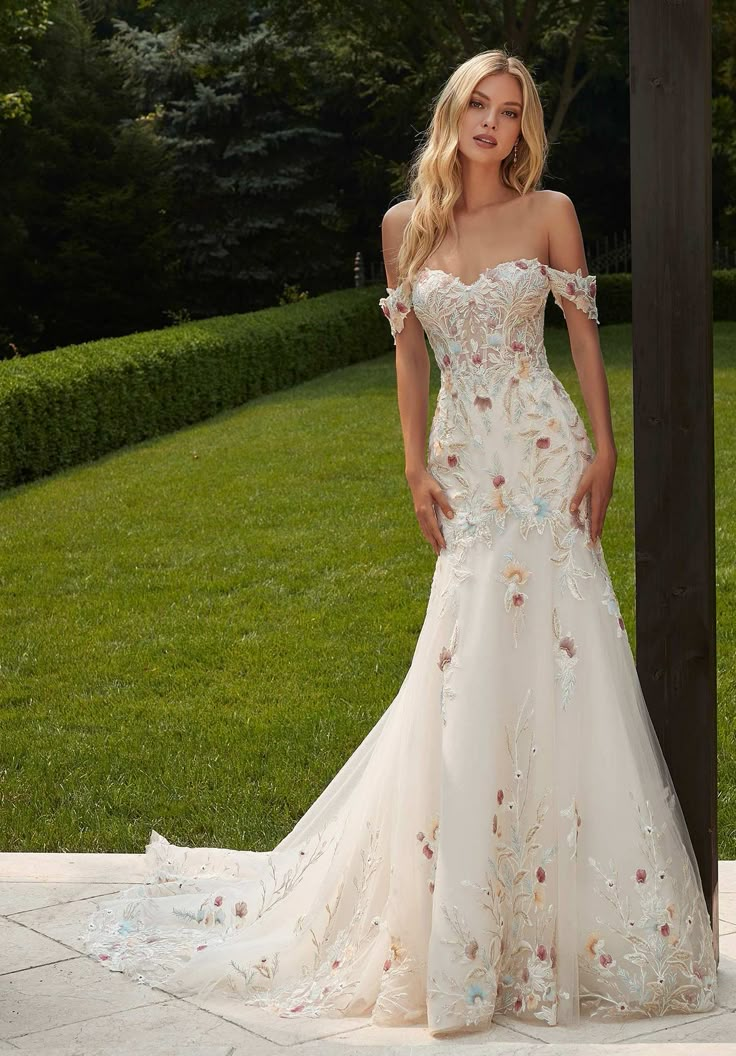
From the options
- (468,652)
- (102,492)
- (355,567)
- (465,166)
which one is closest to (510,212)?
(465,166)

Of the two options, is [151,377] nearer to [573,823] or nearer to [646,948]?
[573,823]

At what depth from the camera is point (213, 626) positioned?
7859mm

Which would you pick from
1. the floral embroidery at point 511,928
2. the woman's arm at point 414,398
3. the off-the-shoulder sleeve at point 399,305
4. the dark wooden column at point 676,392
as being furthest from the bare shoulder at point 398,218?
the floral embroidery at point 511,928

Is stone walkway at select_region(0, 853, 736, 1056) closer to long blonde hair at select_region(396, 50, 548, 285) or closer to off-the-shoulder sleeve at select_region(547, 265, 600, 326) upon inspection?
off-the-shoulder sleeve at select_region(547, 265, 600, 326)

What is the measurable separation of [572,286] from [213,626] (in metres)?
4.71

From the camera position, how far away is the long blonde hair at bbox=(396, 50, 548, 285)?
350cm

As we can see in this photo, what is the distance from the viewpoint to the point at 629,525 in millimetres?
9461

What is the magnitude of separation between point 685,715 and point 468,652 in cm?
56

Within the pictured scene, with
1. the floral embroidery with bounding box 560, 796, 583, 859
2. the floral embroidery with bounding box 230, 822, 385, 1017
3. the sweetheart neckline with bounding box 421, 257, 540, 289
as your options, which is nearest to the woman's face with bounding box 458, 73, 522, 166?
the sweetheart neckline with bounding box 421, 257, 540, 289

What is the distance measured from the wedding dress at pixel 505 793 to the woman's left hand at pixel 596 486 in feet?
0.08

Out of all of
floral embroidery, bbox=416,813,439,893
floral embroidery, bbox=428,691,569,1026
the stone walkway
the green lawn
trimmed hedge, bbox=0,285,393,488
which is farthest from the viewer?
trimmed hedge, bbox=0,285,393,488

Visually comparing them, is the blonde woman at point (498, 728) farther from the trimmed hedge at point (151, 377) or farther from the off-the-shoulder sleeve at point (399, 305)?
the trimmed hedge at point (151, 377)

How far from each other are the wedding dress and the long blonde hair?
0.35 ft

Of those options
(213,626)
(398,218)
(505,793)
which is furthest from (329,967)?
(213,626)
